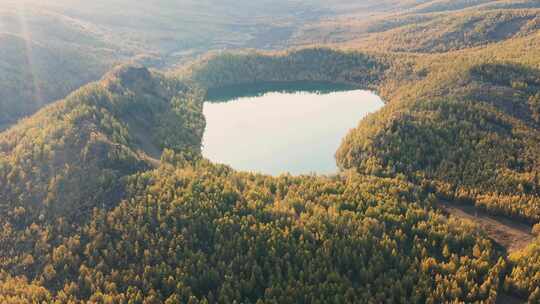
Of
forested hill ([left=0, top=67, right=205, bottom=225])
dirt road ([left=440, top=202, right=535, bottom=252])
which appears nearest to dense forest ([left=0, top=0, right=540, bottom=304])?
forested hill ([left=0, top=67, right=205, bottom=225])

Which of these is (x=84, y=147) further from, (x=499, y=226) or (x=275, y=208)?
(x=499, y=226)

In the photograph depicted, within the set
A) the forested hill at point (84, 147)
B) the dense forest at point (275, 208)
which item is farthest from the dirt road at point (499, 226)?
the forested hill at point (84, 147)

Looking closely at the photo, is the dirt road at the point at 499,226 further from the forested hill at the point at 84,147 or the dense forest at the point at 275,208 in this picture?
the forested hill at the point at 84,147

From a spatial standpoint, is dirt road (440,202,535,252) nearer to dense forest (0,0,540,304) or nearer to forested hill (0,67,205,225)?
dense forest (0,0,540,304)

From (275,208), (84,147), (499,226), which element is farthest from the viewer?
(84,147)

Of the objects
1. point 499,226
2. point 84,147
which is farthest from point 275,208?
point 84,147

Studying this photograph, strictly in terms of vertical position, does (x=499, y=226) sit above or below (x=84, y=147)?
below

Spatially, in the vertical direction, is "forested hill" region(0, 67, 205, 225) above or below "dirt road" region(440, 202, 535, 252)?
above

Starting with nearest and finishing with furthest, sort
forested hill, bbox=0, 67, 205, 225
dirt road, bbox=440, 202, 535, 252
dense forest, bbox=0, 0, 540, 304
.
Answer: dense forest, bbox=0, 0, 540, 304 → dirt road, bbox=440, 202, 535, 252 → forested hill, bbox=0, 67, 205, 225
